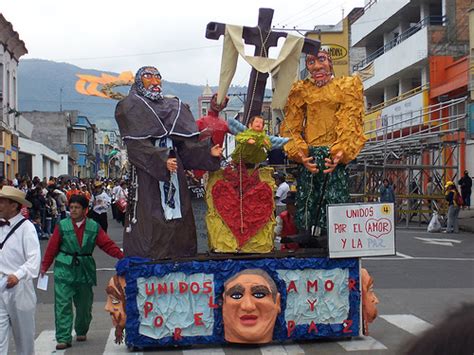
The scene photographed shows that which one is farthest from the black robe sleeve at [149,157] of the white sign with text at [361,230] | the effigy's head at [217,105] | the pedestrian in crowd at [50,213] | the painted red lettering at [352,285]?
the pedestrian in crowd at [50,213]

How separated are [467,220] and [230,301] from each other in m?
18.1

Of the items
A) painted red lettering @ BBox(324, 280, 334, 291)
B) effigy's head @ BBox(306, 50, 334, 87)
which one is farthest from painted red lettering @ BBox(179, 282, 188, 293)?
effigy's head @ BBox(306, 50, 334, 87)

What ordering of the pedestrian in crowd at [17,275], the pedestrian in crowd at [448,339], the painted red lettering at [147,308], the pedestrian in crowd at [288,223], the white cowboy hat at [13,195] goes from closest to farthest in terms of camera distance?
the pedestrian in crowd at [448,339] → the pedestrian in crowd at [17,275] → the white cowboy hat at [13,195] → the painted red lettering at [147,308] → the pedestrian in crowd at [288,223]

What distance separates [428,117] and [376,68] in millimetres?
9656

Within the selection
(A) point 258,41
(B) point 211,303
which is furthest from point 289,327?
(A) point 258,41

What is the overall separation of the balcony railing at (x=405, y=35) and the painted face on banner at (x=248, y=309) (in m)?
25.4

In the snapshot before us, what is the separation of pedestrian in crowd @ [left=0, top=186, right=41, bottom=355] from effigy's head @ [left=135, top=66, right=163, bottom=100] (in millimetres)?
1832

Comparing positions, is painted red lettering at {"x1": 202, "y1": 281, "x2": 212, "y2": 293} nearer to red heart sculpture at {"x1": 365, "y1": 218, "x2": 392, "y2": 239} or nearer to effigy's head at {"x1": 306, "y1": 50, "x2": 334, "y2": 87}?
red heart sculpture at {"x1": 365, "y1": 218, "x2": 392, "y2": 239}

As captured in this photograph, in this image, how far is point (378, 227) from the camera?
7469 millimetres

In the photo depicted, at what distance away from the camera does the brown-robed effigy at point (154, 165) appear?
711 cm

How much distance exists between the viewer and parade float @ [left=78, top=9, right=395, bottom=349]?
280 inches

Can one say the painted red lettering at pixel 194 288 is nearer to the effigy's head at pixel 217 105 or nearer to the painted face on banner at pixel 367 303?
the painted face on banner at pixel 367 303

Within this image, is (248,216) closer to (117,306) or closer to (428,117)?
(117,306)

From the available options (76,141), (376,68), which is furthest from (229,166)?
(76,141)
